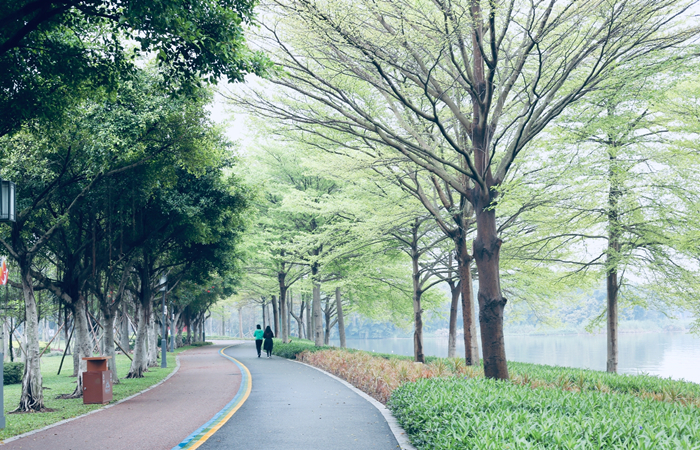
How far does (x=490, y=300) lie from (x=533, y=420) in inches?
208

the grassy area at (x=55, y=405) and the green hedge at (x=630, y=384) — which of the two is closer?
the grassy area at (x=55, y=405)

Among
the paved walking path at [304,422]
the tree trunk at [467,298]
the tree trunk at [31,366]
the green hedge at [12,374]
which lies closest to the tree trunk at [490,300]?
the paved walking path at [304,422]

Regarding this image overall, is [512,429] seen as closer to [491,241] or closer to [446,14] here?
[491,241]

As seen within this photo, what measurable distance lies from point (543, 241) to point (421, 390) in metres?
11.1

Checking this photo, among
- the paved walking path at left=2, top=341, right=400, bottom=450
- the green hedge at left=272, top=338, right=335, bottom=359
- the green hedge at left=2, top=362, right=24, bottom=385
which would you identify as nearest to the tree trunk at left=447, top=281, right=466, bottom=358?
the green hedge at left=272, top=338, right=335, bottom=359

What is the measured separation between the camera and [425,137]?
1662 centimetres

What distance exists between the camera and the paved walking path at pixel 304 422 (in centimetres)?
773

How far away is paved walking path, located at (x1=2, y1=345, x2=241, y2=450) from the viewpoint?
8.01m

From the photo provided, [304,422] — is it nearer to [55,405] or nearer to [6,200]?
[6,200]

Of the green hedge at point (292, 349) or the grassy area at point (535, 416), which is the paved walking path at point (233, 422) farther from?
the green hedge at point (292, 349)

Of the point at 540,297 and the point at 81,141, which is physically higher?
the point at 81,141

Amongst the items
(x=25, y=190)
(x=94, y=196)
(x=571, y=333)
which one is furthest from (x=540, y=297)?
(x=571, y=333)

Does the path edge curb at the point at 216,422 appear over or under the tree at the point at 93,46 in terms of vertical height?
under

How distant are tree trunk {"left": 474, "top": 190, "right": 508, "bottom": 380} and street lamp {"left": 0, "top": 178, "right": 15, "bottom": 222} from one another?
29.2 feet
